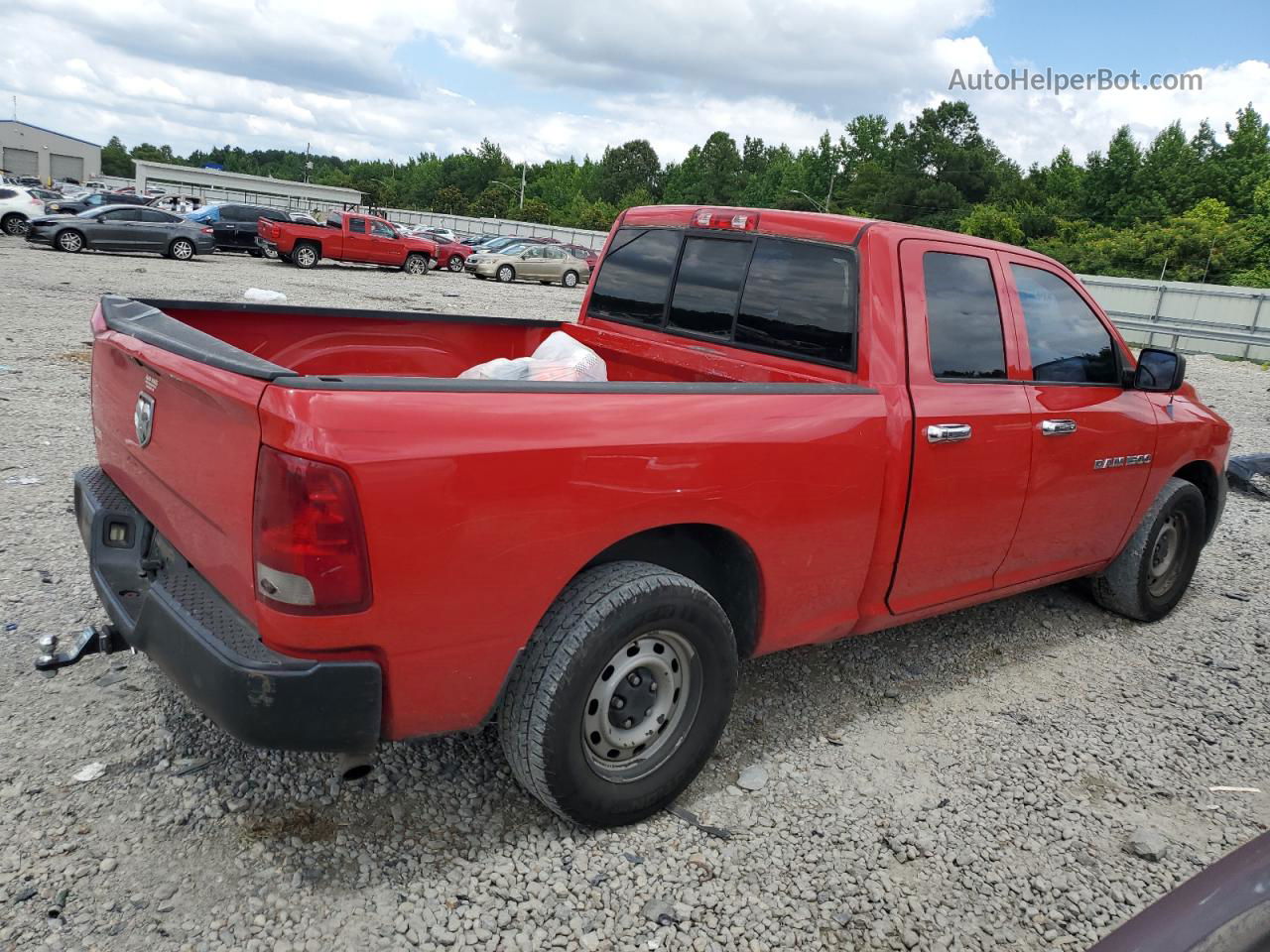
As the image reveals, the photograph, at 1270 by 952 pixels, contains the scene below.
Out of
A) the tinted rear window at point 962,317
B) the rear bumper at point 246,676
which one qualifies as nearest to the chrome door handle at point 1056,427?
the tinted rear window at point 962,317

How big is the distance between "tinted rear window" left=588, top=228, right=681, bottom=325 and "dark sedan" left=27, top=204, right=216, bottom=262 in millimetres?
24459

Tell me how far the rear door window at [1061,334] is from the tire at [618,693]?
212 cm

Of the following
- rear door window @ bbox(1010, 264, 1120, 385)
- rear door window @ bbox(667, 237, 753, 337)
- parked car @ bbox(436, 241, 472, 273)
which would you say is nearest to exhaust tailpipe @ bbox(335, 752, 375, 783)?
rear door window @ bbox(667, 237, 753, 337)

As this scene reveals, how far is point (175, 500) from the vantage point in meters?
2.80

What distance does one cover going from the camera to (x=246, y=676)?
2.30 metres

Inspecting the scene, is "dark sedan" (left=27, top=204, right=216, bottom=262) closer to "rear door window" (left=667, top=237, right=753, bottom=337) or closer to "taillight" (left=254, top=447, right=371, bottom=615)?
"rear door window" (left=667, top=237, right=753, bottom=337)

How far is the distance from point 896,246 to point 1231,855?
2.57 metres

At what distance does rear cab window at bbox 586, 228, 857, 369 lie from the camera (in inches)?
143

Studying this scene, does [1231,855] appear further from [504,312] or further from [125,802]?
[504,312]

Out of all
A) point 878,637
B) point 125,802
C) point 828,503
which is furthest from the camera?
point 878,637

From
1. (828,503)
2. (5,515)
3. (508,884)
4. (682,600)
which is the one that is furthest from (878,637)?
(5,515)

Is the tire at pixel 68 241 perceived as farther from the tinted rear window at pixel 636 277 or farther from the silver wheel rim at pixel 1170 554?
the silver wheel rim at pixel 1170 554

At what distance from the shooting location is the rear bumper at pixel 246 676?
91.0 inches

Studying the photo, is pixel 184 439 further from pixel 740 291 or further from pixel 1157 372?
pixel 1157 372
